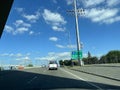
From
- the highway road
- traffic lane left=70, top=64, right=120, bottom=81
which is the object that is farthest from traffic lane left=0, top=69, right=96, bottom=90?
traffic lane left=70, top=64, right=120, bottom=81

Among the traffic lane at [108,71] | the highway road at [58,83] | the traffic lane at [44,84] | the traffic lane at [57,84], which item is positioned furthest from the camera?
the traffic lane at [108,71]

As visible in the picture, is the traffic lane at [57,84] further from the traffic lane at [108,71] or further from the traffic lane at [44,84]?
the traffic lane at [108,71]

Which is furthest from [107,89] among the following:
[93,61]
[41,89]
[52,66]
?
[93,61]

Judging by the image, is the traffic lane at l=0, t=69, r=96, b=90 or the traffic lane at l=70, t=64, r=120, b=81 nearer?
the traffic lane at l=0, t=69, r=96, b=90

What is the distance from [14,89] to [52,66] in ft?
173

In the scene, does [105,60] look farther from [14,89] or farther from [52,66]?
[14,89]

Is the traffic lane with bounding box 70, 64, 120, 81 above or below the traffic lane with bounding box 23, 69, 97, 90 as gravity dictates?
above

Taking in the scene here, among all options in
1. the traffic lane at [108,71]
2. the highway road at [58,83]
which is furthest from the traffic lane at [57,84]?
the traffic lane at [108,71]

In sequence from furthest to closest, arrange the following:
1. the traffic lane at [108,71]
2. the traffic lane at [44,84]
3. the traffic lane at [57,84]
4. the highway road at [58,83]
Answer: the traffic lane at [108,71]
the traffic lane at [44,84]
the highway road at [58,83]
the traffic lane at [57,84]

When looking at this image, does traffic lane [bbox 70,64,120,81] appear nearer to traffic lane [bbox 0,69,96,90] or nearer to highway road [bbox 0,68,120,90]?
highway road [bbox 0,68,120,90]

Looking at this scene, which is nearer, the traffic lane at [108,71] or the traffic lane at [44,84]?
the traffic lane at [44,84]

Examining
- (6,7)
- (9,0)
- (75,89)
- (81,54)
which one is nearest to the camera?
(75,89)

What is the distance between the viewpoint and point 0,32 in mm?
33062

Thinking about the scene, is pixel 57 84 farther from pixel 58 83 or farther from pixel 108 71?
pixel 108 71
